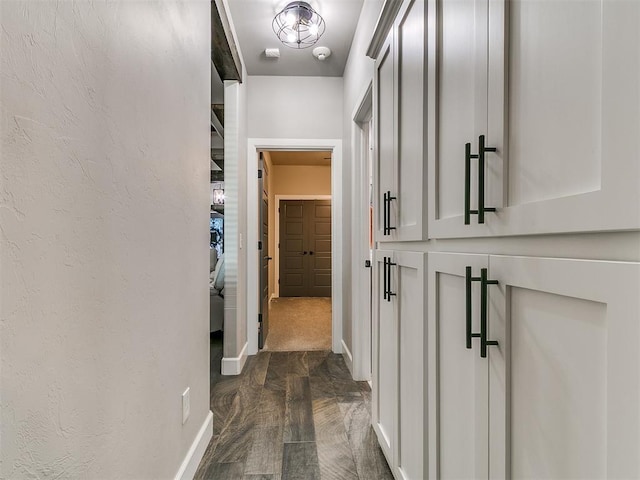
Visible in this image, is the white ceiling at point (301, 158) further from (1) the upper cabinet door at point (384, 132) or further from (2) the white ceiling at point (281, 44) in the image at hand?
(1) the upper cabinet door at point (384, 132)

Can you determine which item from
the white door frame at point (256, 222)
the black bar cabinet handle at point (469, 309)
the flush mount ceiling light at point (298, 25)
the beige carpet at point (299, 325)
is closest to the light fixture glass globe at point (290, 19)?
the flush mount ceiling light at point (298, 25)

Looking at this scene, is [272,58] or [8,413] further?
[272,58]

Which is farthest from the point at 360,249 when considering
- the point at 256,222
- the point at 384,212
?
the point at 384,212

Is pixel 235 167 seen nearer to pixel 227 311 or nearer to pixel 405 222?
pixel 227 311

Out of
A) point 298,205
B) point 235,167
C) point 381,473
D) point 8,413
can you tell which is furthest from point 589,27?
point 298,205

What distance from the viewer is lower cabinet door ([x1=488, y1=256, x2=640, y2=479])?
49 centimetres

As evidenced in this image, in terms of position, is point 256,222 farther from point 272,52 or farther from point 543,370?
point 543,370

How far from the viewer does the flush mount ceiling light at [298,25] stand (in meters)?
2.49

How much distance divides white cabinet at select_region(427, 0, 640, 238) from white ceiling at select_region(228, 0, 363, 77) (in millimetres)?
1831

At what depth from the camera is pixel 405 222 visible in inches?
55.3

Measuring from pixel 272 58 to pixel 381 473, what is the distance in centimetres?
310

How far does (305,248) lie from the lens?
7902 mm

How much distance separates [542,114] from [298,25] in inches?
93.7

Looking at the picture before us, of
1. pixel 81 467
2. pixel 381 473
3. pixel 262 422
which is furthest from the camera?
pixel 262 422
